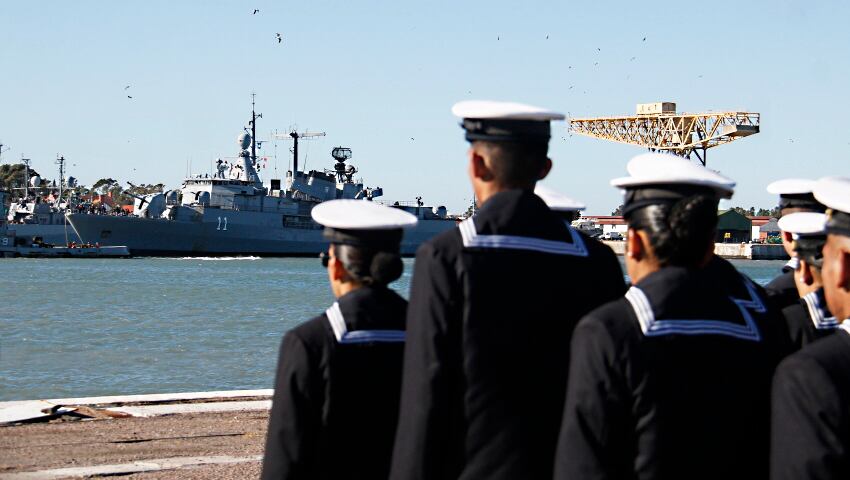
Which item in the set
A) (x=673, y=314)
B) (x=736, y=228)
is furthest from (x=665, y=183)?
(x=736, y=228)

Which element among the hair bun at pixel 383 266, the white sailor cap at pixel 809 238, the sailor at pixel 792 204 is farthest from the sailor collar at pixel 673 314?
the sailor at pixel 792 204

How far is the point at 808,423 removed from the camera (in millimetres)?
2145

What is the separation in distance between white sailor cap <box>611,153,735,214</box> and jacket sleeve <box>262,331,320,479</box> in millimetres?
891

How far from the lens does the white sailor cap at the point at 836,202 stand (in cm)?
231

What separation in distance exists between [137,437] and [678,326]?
5450 millimetres

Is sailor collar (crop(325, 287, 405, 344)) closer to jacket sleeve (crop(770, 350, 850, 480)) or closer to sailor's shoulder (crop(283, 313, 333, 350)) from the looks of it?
sailor's shoulder (crop(283, 313, 333, 350))

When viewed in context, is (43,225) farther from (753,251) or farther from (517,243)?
(517,243)

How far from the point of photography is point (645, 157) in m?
2.63

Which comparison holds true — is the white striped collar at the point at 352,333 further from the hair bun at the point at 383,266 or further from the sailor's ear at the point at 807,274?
the sailor's ear at the point at 807,274

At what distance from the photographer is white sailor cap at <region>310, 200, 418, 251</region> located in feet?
9.68

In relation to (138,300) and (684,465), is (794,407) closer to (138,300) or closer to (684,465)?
(684,465)

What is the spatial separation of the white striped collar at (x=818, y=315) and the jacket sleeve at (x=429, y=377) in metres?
1.53

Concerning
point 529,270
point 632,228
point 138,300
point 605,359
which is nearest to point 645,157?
point 632,228

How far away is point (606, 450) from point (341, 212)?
42.6 inches
